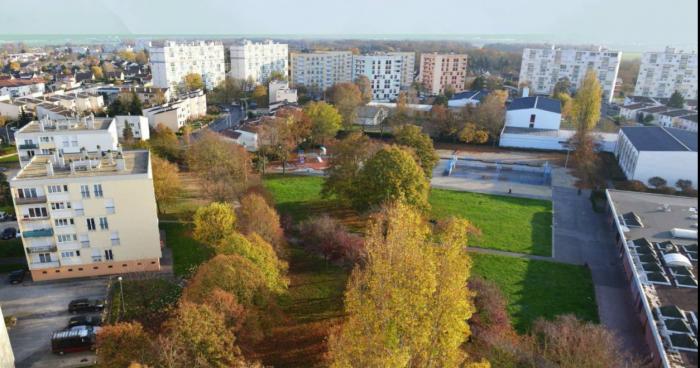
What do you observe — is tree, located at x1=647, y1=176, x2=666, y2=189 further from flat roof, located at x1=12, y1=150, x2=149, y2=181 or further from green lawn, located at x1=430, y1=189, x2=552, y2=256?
flat roof, located at x1=12, y1=150, x2=149, y2=181

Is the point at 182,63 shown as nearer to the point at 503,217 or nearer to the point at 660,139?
the point at 503,217

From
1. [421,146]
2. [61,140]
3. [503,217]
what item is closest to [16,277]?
[61,140]

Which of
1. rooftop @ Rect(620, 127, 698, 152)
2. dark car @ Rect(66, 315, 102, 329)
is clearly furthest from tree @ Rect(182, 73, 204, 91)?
rooftop @ Rect(620, 127, 698, 152)

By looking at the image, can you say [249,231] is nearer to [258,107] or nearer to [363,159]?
[363,159]

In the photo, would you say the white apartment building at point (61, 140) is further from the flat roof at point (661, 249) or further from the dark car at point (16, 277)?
the flat roof at point (661, 249)

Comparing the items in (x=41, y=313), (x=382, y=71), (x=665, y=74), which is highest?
(x=665, y=74)
